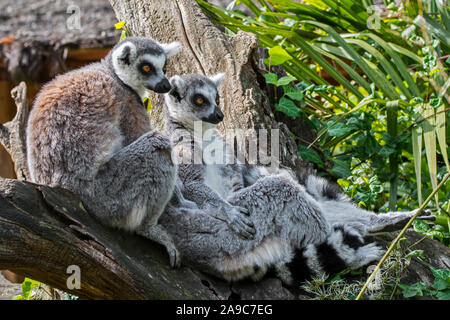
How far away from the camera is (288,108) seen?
507cm

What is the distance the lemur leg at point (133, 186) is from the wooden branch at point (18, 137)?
2.58m

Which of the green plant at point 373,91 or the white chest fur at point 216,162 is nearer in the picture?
the white chest fur at point 216,162

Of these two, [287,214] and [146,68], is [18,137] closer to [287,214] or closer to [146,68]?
[146,68]

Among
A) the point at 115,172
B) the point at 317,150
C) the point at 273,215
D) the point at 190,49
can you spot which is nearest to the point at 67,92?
the point at 115,172

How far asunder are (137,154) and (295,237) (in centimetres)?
127

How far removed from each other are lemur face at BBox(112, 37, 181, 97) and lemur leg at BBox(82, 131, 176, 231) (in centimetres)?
72

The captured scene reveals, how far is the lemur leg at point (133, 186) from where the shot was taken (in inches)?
137

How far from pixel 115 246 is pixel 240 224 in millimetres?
888

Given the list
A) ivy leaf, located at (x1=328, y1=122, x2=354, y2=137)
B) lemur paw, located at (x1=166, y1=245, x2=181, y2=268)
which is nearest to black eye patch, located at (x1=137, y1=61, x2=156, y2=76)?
lemur paw, located at (x1=166, y1=245, x2=181, y2=268)

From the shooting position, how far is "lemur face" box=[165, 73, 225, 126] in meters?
4.55

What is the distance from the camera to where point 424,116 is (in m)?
5.05

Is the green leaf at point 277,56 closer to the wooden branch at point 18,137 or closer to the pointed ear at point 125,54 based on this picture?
the pointed ear at point 125,54

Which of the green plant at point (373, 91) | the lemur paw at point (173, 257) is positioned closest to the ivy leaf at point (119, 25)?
the green plant at point (373, 91)

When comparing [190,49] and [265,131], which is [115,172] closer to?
[265,131]
